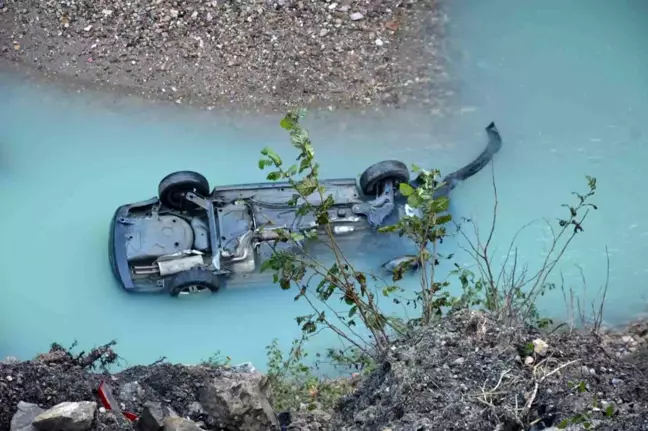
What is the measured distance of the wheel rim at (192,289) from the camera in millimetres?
9789

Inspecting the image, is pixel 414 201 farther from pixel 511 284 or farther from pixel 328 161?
pixel 328 161

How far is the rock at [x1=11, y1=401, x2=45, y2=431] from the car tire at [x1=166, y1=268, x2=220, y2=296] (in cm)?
340

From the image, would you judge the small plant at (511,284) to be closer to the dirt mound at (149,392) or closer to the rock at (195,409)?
the dirt mound at (149,392)

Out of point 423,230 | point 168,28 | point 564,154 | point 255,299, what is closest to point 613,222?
point 564,154

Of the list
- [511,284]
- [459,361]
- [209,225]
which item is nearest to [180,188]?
[209,225]

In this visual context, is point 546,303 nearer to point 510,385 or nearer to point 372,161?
point 372,161

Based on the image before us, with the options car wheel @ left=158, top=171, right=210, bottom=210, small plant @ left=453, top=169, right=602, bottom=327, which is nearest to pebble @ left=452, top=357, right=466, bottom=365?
small plant @ left=453, top=169, right=602, bottom=327

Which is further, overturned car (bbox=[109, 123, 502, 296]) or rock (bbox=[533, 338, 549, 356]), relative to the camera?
overturned car (bbox=[109, 123, 502, 296])

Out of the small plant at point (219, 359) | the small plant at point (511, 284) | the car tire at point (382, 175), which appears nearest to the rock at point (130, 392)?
the small plant at point (219, 359)

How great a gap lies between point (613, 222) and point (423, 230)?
5025mm

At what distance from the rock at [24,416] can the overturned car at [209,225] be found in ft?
11.3

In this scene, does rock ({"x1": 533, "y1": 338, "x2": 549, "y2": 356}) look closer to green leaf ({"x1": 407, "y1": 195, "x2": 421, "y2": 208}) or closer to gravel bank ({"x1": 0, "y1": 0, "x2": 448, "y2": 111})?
green leaf ({"x1": 407, "y1": 195, "x2": 421, "y2": 208})

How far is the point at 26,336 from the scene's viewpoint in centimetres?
991

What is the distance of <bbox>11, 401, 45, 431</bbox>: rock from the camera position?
6.05m
